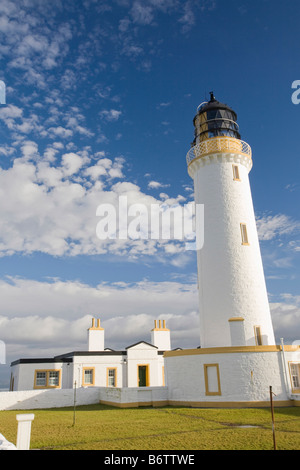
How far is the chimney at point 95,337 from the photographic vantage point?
31.0 m

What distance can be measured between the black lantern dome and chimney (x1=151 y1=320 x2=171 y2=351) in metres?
17.7

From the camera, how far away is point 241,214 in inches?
976

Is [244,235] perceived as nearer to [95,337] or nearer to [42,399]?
[95,337]

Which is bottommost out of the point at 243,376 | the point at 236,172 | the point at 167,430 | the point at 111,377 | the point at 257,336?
the point at 167,430

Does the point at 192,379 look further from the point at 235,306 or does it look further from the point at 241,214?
the point at 241,214

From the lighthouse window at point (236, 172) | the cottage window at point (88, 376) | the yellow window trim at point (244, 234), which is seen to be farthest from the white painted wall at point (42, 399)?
the lighthouse window at point (236, 172)

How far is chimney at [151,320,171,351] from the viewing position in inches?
1321

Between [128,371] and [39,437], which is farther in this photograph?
[128,371]

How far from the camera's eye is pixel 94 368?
29156 millimetres

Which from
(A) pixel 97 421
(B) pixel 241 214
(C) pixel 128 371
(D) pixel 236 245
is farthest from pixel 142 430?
(C) pixel 128 371

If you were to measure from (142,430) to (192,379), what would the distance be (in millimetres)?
8407

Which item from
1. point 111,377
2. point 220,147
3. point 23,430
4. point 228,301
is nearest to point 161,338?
point 111,377

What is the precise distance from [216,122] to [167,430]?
22029 mm
